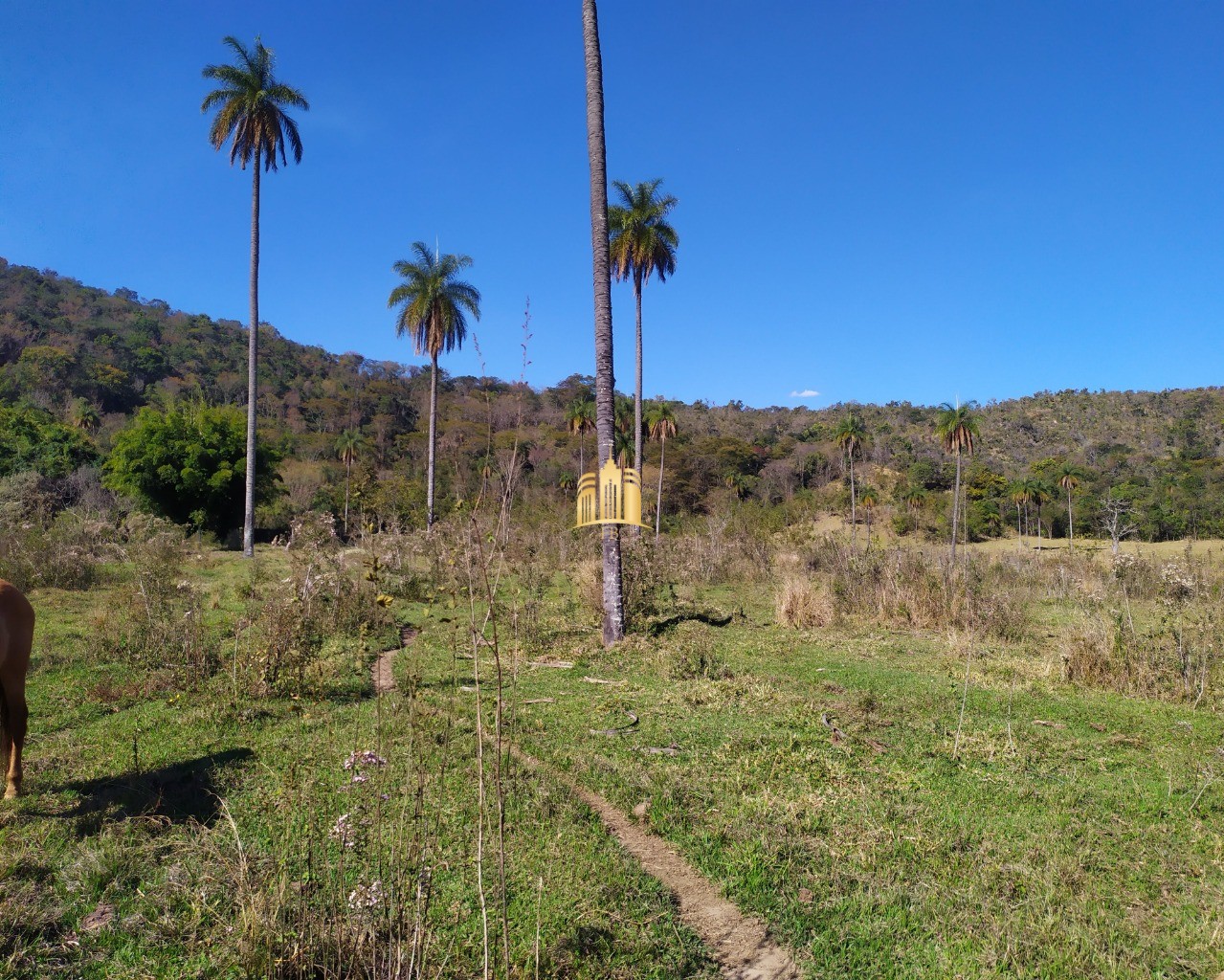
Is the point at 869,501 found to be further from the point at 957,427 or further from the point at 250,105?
the point at 250,105

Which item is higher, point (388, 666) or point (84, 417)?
point (84, 417)

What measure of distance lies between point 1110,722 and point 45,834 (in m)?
7.72

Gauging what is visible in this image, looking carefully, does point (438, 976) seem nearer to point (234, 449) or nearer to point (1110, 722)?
point (1110, 722)

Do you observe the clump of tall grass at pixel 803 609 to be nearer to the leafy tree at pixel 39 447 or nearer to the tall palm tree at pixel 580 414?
the tall palm tree at pixel 580 414

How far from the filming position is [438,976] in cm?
247

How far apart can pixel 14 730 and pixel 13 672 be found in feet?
1.09

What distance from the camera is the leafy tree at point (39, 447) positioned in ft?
91.9

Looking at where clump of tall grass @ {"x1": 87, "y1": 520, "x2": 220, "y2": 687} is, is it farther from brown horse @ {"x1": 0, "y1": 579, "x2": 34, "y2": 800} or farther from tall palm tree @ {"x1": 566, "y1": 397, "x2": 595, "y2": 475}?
tall palm tree @ {"x1": 566, "y1": 397, "x2": 595, "y2": 475}

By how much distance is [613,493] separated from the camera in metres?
9.27

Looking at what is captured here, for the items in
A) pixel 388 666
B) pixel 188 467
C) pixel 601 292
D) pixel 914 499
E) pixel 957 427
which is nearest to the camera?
pixel 388 666

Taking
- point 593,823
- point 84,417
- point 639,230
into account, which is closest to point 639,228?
point 639,230

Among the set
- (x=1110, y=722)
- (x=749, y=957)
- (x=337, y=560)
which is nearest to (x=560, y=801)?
(x=749, y=957)

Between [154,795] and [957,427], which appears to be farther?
[957,427]

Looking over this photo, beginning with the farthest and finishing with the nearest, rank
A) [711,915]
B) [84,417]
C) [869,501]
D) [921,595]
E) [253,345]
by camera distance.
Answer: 1. [869,501]
2. [84,417]
3. [253,345]
4. [921,595]
5. [711,915]
